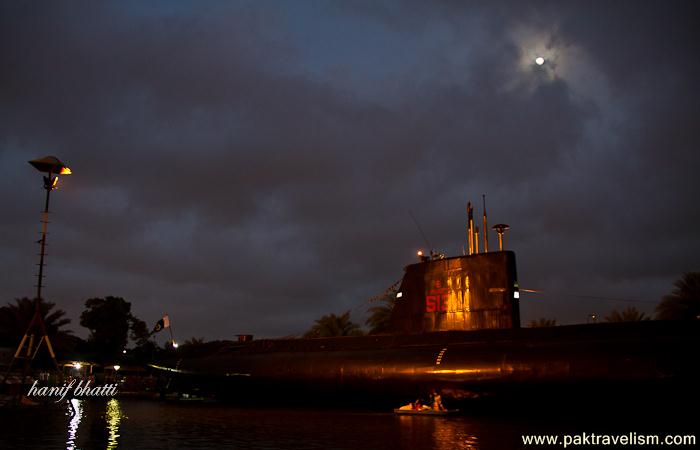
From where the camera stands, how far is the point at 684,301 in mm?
34094

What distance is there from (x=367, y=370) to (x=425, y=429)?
6.43m

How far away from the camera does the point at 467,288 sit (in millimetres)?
19969

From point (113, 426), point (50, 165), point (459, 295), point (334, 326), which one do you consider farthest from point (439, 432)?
point (334, 326)

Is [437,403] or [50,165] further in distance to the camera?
[50,165]

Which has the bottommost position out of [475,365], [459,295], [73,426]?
[73,426]

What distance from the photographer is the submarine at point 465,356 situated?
1544 cm

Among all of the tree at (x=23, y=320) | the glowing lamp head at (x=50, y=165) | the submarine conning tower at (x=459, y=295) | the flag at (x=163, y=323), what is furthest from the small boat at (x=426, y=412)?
the tree at (x=23, y=320)

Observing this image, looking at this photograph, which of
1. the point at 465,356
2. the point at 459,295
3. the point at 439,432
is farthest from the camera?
the point at 459,295

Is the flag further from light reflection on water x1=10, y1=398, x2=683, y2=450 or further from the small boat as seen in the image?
the small boat

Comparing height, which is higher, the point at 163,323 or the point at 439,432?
the point at 163,323

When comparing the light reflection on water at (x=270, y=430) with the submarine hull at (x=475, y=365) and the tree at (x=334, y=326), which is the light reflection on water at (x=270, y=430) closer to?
the submarine hull at (x=475, y=365)

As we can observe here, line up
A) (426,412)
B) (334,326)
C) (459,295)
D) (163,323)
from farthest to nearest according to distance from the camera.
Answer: (334,326), (163,323), (459,295), (426,412)

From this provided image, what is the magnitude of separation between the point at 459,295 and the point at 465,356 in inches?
109

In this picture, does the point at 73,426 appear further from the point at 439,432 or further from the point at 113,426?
the point at 439,432
